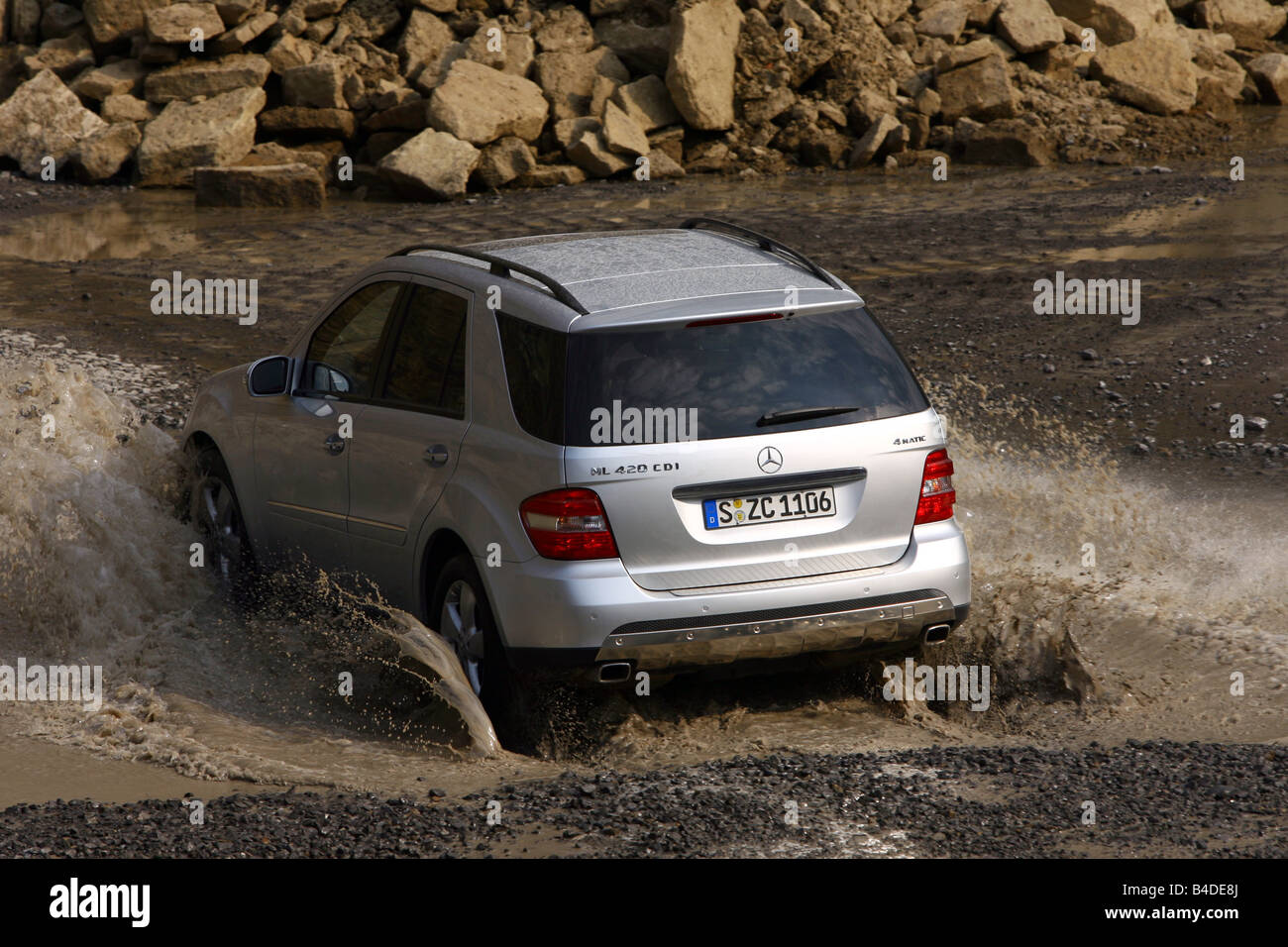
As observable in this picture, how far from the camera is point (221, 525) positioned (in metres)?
7.87

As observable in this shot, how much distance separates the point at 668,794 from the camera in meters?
5.04

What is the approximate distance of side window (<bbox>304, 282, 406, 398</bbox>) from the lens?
21.9 ft

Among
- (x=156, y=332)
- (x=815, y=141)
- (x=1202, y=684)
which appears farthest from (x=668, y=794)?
(x=815, y=141)

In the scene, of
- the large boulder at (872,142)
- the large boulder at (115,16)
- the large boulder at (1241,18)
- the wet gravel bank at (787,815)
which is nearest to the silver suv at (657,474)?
the wet gravel bank at (787,815)

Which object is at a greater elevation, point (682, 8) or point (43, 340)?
point (682, 8)

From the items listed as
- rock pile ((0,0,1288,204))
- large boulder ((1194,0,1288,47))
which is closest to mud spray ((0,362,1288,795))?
rock pile ((0,0,1288,204))

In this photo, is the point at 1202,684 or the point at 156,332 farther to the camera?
the point at 156,332

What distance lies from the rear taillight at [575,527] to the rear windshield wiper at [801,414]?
0.67 m

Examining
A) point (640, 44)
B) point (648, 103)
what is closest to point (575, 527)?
point (648, 103)

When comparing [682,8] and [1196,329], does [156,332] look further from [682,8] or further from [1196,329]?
[682,8]

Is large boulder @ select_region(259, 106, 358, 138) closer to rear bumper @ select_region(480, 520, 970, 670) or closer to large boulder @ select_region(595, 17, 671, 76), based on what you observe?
large boulder @ select_region(595, 17, 671, 76)

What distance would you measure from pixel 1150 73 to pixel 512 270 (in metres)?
20.1

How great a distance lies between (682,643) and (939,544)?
1086 millimetres

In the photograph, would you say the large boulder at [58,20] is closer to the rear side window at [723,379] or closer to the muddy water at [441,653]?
the muddy water at [441,653]
